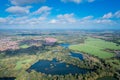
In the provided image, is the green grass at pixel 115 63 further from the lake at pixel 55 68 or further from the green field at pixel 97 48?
the lake at pixel 55 68

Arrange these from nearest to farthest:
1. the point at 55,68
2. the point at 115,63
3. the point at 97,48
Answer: the point at 55,68 → the point at 115,63 → the point at 97,48

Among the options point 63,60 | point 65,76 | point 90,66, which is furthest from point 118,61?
point 65,76

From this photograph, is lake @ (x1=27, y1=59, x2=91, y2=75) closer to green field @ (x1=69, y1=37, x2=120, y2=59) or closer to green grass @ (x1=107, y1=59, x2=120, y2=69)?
green grass @ (x1=107, y1=59, x2=120, y2=69)

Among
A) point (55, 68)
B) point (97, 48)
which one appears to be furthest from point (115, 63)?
point (97, 48)

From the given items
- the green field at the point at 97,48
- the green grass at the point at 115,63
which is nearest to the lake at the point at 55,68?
the green grass at the point at 115,63

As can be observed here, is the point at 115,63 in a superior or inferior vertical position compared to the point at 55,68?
superior

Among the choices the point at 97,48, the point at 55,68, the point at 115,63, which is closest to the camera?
the point at 55,68

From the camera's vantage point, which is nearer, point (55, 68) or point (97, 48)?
point (55, 68)

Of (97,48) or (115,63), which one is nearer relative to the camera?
(115,63)

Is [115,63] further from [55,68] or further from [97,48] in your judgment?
[97,48]

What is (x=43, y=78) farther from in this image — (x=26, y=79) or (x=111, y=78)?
(x=111, y=78)

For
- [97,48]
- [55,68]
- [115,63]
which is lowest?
[55,68]
